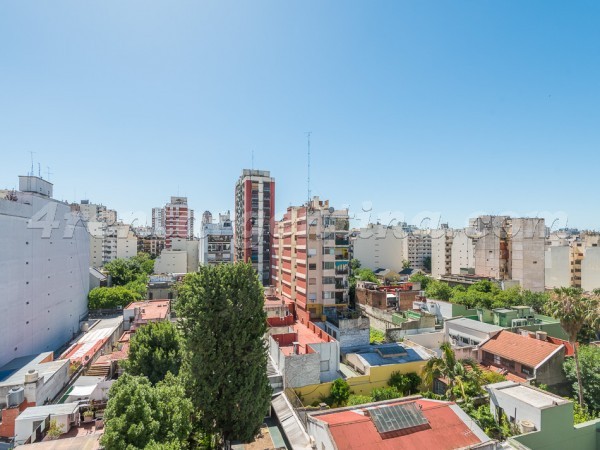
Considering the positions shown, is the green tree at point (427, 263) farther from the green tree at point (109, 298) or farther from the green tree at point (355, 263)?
the green tree at point (109, 298)

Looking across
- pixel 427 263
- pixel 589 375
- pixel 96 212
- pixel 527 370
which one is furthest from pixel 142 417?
pixel 96 212

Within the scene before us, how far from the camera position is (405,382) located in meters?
23.5

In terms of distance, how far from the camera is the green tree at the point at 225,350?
14.3 m

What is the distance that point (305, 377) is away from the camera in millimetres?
21797

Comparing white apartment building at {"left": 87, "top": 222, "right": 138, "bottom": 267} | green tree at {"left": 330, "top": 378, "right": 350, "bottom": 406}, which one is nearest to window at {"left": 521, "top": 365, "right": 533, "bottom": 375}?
green tree at {"left": 330, "top": 378, "right": 350, "bottom": 406}

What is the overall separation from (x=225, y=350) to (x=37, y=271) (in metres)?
29.9

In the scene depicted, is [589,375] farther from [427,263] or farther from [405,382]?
[427,263]

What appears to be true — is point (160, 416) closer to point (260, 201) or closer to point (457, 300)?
point (457, 300)

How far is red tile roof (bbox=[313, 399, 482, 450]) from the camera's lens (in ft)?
44.4

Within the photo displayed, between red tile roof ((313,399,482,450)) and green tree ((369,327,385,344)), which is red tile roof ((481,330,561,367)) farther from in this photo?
red tile roof ((313,399,482,450))

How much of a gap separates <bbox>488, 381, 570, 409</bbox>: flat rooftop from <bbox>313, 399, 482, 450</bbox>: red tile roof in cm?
385

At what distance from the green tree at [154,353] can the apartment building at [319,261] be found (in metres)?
17.2

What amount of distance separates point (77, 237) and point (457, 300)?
53188 mm

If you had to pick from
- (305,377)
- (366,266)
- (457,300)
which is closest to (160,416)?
(305,377)
